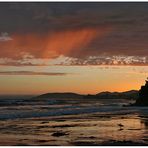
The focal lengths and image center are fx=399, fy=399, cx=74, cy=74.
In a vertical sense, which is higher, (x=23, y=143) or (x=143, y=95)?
(x=143, y=95)

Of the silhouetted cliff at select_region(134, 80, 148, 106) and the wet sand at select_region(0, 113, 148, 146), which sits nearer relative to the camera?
the wet sand at select_region(0, 113, 148, 146)

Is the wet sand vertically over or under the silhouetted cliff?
under

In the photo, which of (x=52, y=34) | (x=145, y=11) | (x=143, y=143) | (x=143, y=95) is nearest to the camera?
(x=143, y=143)

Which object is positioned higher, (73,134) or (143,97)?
(143,97)

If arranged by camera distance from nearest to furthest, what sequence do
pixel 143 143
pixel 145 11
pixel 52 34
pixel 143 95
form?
pixel 143 143, pixel 145 11, pixel 52 34, pixel 143 95

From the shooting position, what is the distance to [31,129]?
13.6 m

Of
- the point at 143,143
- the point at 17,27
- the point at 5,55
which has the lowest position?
the point at 143,143

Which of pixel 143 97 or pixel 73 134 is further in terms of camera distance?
pixel 143 97

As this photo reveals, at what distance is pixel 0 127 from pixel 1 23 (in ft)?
11.9

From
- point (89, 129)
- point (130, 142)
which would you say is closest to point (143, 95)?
point (89, 129)

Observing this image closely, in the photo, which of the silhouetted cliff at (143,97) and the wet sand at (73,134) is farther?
the silhouetted cliff at (143,97)

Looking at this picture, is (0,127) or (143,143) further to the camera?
(0,127)

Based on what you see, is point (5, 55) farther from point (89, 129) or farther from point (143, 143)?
point (143, 143)

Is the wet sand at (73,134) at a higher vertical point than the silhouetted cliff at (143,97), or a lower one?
lower
